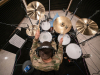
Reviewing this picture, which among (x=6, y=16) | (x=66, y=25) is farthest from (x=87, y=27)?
(x=6, y=16)

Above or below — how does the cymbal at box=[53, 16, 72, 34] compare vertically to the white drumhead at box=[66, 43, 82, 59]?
above

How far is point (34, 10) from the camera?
1591 millimetres

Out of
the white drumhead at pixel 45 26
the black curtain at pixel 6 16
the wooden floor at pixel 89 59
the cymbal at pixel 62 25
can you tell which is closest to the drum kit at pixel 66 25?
the cymbal at pixel 62 25

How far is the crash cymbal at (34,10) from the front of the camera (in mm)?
1582

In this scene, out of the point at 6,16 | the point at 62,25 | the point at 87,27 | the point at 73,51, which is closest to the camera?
the point at 87,27

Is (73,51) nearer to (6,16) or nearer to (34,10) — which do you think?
(34,10)

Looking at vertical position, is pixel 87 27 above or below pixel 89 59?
above

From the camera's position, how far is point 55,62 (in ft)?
3.71

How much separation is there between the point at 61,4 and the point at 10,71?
427 cm

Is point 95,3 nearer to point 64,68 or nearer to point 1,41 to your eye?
point 64,68

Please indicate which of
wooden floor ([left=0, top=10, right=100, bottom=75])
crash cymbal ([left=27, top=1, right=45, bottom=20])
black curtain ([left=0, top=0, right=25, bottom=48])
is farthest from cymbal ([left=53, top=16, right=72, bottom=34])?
black curtain ([left=0, top=0, right=25, bottom=48])

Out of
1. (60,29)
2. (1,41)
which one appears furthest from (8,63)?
(60,29)

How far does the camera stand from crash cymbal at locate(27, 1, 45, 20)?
1582mm

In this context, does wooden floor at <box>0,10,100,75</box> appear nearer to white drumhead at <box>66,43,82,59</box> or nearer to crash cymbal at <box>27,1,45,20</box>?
white drumhead at <box>66,43,82,59</box>
